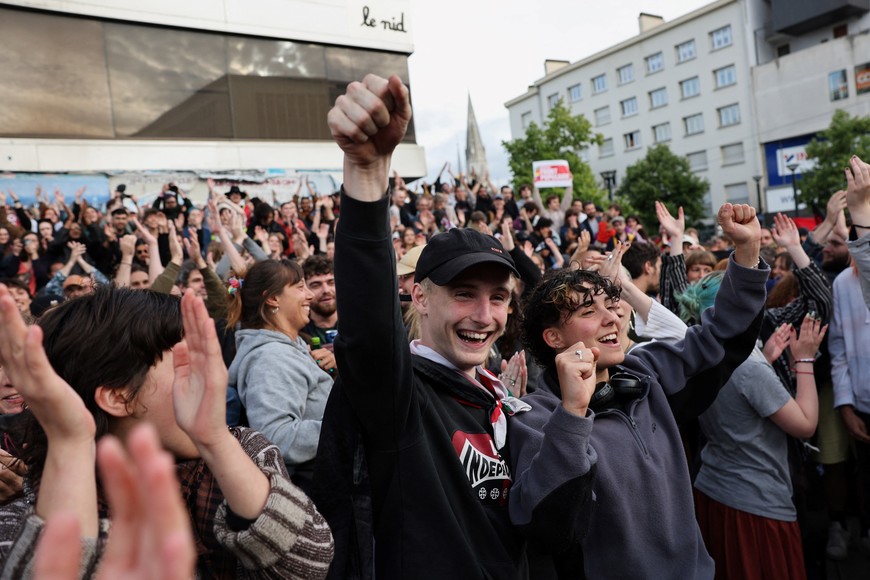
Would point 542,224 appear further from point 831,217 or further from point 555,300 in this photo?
point 555,300

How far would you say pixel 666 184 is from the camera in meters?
46.1

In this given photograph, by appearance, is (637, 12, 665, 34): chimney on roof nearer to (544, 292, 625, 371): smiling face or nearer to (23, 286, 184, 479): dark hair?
(544, 292, 625, 371): smiling face

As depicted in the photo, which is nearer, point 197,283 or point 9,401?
point 9,401

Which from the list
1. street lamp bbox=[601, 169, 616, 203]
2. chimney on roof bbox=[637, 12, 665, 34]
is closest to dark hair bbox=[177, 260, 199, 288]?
street lamp bbox=[601, 169, 616, 203]

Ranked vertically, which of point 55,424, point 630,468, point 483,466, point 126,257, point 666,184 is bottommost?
point 630,468

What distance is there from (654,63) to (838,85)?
15.1 metres

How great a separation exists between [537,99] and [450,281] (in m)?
64.4

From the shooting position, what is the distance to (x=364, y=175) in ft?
4.84

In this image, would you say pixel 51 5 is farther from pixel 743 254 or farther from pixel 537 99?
pixel 537 99

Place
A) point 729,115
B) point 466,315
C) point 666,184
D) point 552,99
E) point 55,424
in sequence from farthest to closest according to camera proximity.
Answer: point 552,99, point 729,115, point 666,184, point 466,315, point 55,424

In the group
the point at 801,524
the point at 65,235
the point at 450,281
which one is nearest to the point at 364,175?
the point at 450,281

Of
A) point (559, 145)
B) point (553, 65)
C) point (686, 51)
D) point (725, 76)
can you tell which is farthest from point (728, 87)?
point (559, 145)

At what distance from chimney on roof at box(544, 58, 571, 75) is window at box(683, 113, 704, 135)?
1472 cm

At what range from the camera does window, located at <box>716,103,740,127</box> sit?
48.6 meters
